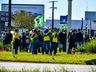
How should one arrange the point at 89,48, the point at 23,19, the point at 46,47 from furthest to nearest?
the point at 23,19, the point at 89,48, the point at 46,47

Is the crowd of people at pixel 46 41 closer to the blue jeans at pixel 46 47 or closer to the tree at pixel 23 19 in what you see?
the blue jeans at pixel 46 47

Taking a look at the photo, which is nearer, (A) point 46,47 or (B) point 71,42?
(A) point 46,47

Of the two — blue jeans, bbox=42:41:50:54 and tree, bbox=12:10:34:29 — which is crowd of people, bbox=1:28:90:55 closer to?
blue jeans, bbox=42:41:50:54

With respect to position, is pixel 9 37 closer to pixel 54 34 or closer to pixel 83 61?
pixel 54 34

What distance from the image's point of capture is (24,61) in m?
24.4

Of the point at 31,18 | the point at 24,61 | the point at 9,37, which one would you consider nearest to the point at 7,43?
the point at 9,37

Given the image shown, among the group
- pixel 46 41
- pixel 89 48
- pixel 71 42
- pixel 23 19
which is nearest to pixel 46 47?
pixel 46 41

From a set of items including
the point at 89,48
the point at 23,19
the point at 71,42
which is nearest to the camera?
the point at 71,42

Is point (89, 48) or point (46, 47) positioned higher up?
point (46, 47)

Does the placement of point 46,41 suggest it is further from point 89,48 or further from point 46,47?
point 89,48

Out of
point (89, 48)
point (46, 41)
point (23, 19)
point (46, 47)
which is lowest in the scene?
point (89, 48)

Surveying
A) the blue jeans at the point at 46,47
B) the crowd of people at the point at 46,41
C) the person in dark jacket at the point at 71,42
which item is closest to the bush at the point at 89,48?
the crowd of people at the point at 46,41

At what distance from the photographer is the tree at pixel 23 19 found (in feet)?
319

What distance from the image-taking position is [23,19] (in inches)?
3927
